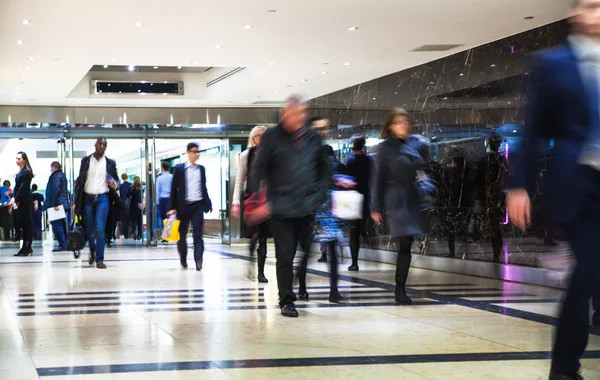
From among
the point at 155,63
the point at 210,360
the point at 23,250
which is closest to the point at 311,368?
the point at 210,360

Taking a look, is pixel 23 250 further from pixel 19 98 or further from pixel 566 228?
pixel 566 228

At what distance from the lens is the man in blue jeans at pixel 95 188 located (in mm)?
11602

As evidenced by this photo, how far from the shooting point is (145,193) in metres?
20.3

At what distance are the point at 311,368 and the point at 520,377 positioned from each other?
1062 millimetres

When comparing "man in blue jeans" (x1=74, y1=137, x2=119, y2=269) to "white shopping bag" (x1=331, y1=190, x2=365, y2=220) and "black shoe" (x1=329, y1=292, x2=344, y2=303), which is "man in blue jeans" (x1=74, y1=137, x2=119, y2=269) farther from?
"white shopping bag" (x1=331, y1=190, x2=365, y2=220)

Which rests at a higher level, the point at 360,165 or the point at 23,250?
the point at 360,165

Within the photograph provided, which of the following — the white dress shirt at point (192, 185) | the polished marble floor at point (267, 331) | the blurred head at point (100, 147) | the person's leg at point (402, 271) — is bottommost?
the polished marble floor at point (267, 331)

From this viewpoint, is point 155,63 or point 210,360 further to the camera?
point 155,63

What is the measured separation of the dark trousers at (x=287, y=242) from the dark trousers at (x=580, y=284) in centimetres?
317

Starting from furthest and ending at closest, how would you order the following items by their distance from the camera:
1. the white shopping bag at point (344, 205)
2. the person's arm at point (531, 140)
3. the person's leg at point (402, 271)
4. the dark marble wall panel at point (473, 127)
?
the dark marble wall panel at point (473, 127), the person's leg at point (402, 271), the white shopping bag at point (344, 205), the person's arm at point (531, 140)

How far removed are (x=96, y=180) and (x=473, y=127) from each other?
5.21 m

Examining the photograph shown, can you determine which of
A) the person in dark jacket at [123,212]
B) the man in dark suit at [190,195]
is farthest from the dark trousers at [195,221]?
the person in dark jacket at [123,212]

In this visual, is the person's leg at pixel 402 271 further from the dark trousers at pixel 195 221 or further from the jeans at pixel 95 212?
the jeans at pixel 95 212

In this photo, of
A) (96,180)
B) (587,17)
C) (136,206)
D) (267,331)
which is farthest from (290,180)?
(136,206)
